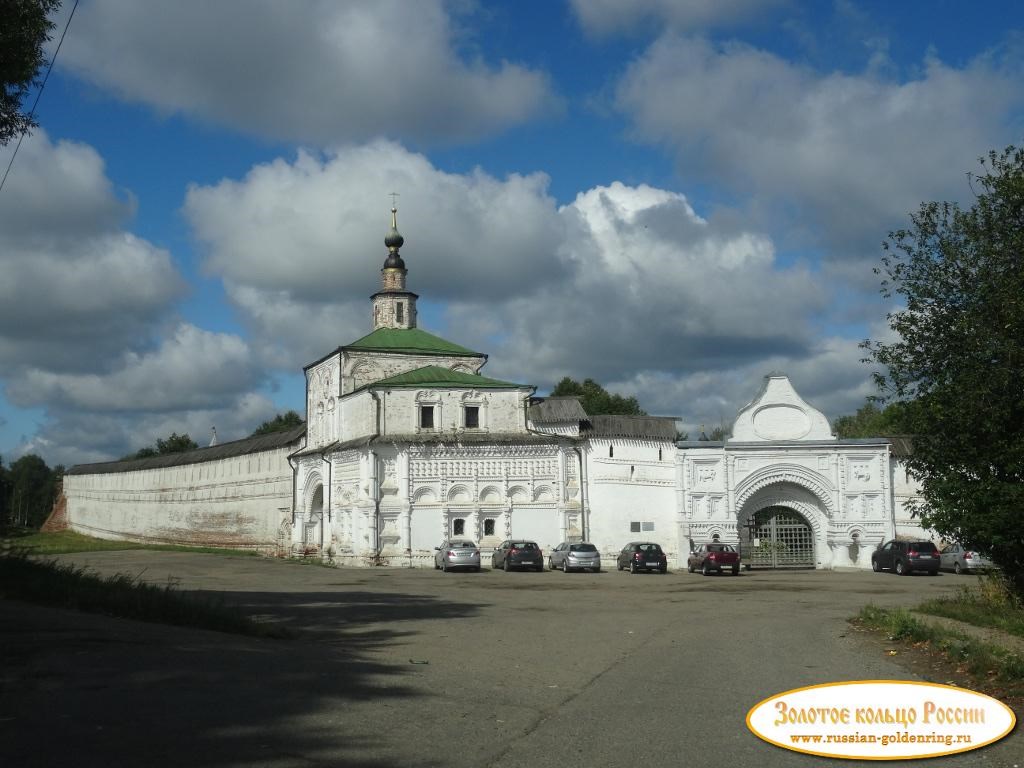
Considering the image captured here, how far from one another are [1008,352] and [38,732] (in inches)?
571

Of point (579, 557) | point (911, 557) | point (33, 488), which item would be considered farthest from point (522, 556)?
point (33, 488)

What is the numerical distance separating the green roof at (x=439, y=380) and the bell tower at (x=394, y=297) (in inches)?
261

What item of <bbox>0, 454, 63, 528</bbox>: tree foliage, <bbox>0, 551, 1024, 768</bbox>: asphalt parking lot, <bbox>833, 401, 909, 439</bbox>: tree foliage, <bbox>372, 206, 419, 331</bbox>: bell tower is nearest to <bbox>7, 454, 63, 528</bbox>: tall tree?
<bbox>0, 454, 63, 528</bbox>: tree foliage

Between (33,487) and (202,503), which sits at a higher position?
(33,487)

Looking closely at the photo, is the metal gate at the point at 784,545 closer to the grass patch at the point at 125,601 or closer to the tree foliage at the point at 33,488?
the grass patch at the point at 125,601

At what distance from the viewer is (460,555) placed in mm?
36188

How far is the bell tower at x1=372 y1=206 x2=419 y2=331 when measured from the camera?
50219 millimetres

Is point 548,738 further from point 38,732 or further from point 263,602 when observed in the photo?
point 263,602

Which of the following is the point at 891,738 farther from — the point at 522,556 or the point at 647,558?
the point at 647,558

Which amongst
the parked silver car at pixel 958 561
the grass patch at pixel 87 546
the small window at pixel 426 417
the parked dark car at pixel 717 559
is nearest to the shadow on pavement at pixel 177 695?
the parked dark car at pixel 717 559

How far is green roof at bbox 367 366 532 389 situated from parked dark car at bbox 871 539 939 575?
16.1 m

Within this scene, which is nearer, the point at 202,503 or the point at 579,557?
the point at 579,557

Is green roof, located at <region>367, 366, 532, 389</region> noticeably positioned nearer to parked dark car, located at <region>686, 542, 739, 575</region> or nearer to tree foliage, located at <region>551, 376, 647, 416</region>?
parked dark car, located at <region>686, 542, 739, 575</region>

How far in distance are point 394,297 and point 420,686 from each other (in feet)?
137
